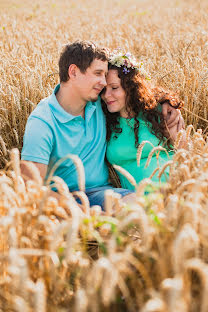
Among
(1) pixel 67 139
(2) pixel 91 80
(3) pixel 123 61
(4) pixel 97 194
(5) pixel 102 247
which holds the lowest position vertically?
(4) pixel 97 194

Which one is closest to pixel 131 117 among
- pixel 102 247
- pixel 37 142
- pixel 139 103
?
pixel 139 103

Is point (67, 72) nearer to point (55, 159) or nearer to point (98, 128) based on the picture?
point (98, 128)

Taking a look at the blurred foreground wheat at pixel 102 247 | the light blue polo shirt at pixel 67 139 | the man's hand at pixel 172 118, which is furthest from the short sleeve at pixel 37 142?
the man's hand at pixel 172 118

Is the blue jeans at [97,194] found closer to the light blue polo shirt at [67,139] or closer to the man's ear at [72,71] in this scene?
A: the light blue polo shirt at [67,139]

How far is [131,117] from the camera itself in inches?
106

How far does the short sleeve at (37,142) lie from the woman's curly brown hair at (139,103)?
→ 0.61 m

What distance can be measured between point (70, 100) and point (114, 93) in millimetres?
349

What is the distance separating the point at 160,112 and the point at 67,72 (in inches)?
30.6

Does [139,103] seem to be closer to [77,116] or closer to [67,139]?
[77,116]

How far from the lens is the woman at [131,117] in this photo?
102 inches

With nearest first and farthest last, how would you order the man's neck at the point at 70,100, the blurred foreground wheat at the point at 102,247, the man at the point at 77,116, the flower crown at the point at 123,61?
the blurred foreground wheat at the point at 102,247 → the man at the point at 77,116 → the man's neck at the point at 70,100 → the flower crown at the point at 123,61

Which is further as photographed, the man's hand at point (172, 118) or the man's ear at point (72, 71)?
the man's hand at point (172, 118)

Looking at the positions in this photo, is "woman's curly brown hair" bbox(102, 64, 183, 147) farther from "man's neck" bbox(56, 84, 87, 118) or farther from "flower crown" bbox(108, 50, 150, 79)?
"man's neck" bbox(56, 84, 87, 118)

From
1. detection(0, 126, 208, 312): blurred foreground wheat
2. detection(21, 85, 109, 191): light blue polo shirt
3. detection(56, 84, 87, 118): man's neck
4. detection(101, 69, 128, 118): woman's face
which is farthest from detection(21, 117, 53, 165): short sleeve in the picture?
detection(0, 126, 208, 312): blurred foreground wheat
